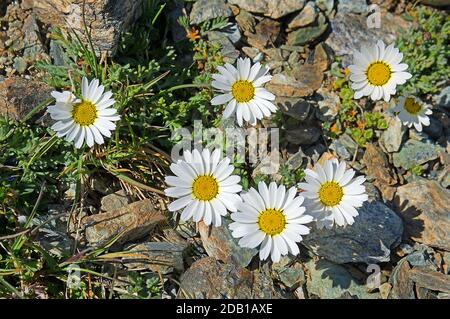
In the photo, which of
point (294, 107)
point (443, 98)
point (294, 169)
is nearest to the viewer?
point (294, 169)

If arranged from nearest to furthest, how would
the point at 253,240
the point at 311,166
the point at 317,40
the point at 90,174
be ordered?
the point at 253,240 < the point at 90,174 < the point at 311,166 < the point at 317,40

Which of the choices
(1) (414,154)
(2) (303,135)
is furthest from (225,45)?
(1) (414,154)

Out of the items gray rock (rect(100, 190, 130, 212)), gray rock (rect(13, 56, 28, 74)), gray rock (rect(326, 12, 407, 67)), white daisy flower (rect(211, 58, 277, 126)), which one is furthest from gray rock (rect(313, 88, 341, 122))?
gray rock (rect(13, 56, 28, 74))

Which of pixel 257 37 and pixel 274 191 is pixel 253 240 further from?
pixel 257 37

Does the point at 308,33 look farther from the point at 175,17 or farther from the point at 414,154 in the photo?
the point at 414,154

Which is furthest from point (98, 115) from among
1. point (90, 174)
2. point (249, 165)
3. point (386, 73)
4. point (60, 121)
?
Answer: point (386, 73)

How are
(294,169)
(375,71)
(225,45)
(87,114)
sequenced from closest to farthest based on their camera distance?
(87,114), (375,71), (294,169), (225,45)

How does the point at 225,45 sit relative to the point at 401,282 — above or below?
above
